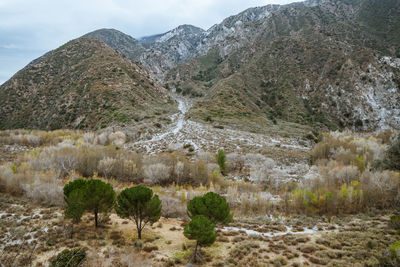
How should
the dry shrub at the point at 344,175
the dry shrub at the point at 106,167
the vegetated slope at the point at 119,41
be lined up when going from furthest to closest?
the vegetated slope at the point at 119,41 < the dry shrub at the point at 106,167 < the dry shrub at the point at 344,175

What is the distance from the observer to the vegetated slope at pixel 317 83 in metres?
53.2

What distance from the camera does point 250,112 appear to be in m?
51.4

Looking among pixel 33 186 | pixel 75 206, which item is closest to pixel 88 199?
pixel 75 206

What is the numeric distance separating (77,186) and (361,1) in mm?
166142

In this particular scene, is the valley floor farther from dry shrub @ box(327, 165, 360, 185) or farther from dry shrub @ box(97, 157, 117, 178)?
dry shrub @ box(97, 157, 117, 178)

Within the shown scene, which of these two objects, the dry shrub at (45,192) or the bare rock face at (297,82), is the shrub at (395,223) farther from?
the bare rock face at (297,82)

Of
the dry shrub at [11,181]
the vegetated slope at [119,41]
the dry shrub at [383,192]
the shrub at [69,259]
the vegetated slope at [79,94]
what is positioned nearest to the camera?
the shrub at [69,259]

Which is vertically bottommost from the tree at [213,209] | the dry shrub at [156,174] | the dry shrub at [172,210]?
the dry shrub at [172,210]

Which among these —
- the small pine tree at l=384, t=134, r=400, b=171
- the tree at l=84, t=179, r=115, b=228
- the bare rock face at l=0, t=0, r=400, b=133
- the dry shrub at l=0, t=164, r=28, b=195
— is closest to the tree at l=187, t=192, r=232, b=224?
the tree at l=84, t=179, r=115, b=228

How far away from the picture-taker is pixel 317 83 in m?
61.6

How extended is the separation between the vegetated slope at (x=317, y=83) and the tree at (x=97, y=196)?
110 feet

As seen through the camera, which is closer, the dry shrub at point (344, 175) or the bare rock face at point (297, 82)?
the dry shrub at point (344, 175)

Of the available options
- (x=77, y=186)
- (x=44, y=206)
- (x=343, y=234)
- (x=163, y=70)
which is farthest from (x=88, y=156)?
(x=163, y=70)

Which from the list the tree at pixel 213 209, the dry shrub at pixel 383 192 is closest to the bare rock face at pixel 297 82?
the dry shrub at pixel 383 192
